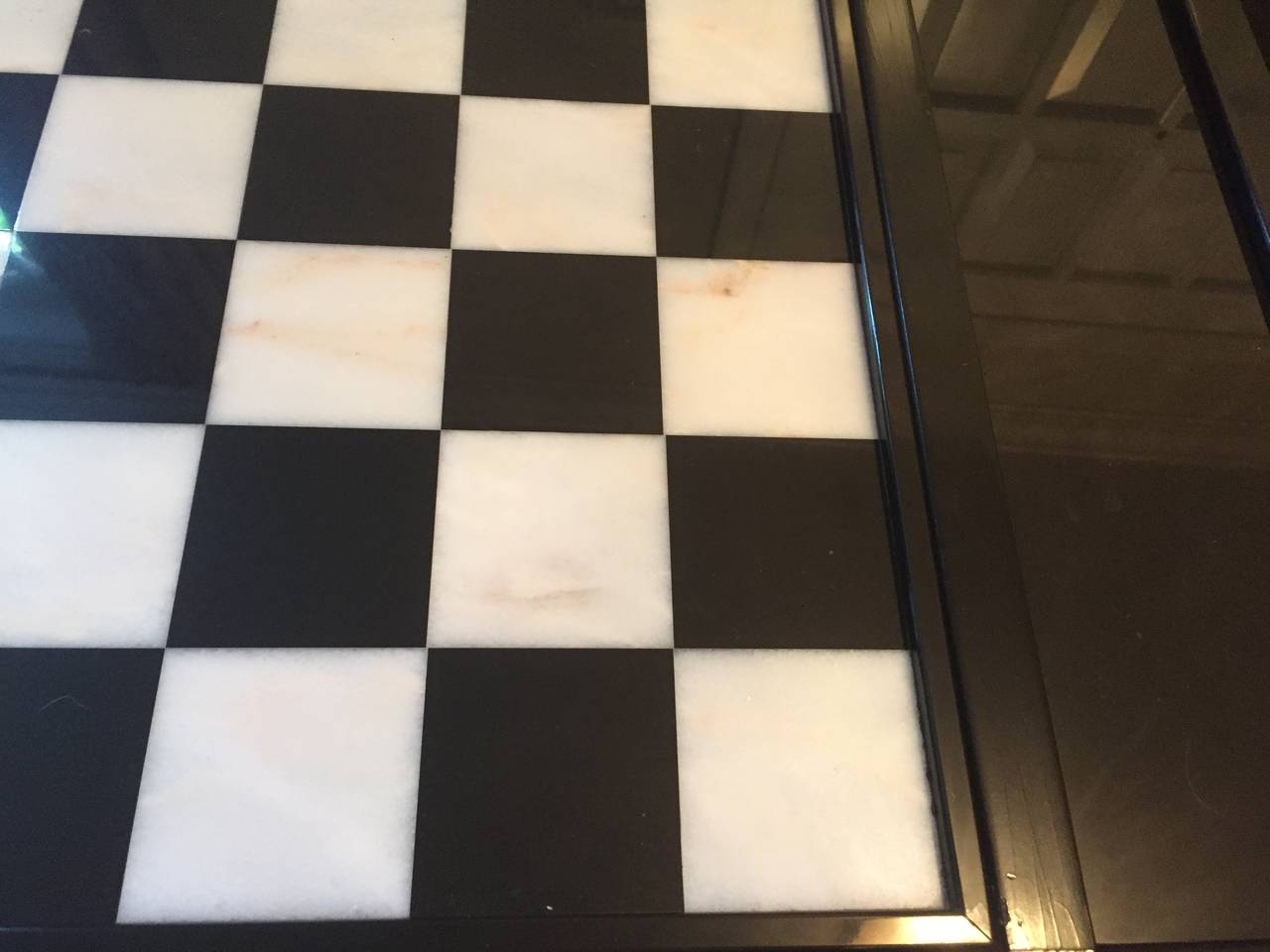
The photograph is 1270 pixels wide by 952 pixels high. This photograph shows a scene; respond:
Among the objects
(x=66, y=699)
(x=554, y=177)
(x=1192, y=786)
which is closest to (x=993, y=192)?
(x=554, y=177)

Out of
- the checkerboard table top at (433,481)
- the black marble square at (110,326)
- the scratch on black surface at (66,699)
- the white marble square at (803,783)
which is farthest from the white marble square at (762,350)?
the scratch on black surface at (66,699)

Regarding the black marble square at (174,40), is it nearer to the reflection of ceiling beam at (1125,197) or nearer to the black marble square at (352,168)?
the black marble square at (352,168)

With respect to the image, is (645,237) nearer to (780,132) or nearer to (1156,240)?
(780,132)

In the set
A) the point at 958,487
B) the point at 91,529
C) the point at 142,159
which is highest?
the point at 142,159

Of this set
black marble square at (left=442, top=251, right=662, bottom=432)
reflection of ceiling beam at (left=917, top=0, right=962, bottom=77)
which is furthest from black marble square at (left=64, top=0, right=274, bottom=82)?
reflection of ceiling beam at (left=917, top=0, right=962, bottom=77)

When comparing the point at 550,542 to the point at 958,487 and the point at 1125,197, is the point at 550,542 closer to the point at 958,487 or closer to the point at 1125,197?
the point at 958,487

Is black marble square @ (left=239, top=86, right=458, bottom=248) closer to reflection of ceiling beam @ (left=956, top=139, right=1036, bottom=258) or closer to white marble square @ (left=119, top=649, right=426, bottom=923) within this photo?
white marble square @ (left=119, top=649, right=426, bottom=923)
